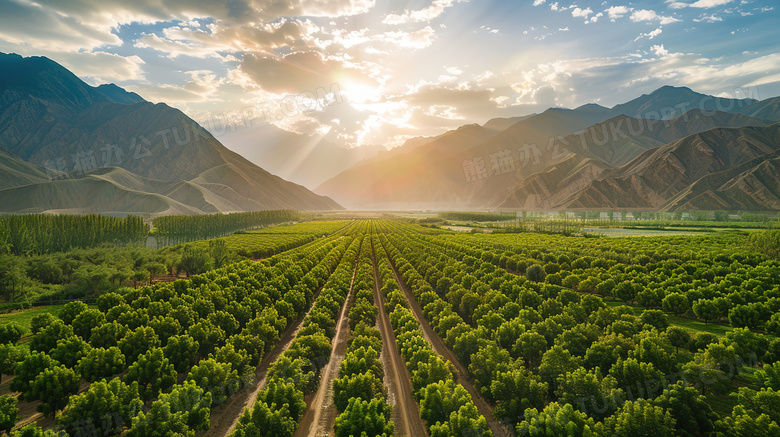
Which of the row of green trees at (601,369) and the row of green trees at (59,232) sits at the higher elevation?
the row of green trees at (59,232)

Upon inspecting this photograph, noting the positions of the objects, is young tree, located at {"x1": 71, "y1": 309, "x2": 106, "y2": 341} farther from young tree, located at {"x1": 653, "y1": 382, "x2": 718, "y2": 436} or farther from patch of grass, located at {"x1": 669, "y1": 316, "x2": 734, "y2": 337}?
patch of grass, located at {"x1": 669, "y1": 316, "x2": 734, "y2": 337}

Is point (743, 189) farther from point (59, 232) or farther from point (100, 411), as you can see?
point (59, 232)

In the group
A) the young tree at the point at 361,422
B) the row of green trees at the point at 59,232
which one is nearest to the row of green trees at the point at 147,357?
the young tree at the point at 361,422

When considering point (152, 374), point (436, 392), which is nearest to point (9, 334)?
point (152, 374)

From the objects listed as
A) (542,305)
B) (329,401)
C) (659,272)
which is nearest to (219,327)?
(329,401)

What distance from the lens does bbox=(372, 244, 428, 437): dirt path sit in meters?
23.9

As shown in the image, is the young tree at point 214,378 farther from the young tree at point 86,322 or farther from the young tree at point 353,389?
the young tree at point 86,322

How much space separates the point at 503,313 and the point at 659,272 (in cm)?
3406

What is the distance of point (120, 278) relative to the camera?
5650cm

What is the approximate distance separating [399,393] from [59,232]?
334 feet

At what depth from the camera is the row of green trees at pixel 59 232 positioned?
7425 centimetres

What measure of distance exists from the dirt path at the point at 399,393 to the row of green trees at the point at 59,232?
78.1 meters

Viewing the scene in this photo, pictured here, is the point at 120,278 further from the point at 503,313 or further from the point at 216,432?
the point at 503,313

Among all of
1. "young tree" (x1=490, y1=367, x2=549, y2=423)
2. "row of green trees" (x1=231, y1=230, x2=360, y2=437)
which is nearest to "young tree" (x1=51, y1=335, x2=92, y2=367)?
"row of green trees" (x1=231, y1=230, x2=360, y2=437)
